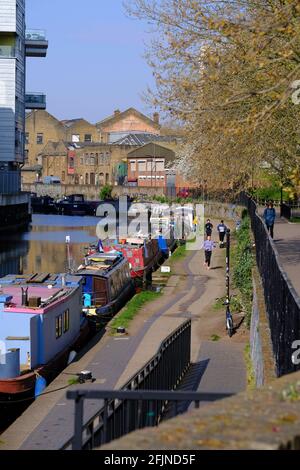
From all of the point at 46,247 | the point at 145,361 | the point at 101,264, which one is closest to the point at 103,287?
the point at 101,264

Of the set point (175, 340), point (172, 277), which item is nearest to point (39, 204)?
point (172, 277)

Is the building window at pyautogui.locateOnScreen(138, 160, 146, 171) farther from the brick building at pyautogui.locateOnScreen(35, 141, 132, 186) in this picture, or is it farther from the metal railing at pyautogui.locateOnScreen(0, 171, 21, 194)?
the metal railing at pyautogui.locateOnScreen(0, 171, 21, 194)

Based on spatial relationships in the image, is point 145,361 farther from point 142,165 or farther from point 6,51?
point 142,165

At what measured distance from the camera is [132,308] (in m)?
32.6

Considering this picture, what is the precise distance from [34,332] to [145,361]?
9.99 ft

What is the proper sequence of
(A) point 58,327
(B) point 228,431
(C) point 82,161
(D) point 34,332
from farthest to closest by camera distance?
1. (C) point 82,161
2. (A) point 58,327
3. (D) point 34,332
4. (B) point 228,431

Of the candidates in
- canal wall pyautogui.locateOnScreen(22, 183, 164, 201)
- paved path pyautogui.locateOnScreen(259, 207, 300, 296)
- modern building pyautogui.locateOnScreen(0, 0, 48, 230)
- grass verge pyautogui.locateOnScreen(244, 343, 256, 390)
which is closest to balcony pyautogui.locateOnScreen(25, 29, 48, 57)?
modern building pyautogui.locateOnScreen(0, 0, 48, 230)

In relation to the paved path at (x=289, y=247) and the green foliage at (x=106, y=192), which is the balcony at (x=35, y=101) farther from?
the paved path at (x=289, y=247)

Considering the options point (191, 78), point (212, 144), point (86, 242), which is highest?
point (191, 78)

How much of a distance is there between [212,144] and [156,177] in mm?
95123

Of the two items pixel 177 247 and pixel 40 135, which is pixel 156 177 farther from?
pixel 177 247

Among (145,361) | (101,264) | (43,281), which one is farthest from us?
(101,264)

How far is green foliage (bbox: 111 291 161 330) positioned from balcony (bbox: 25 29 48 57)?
60.2 meters
